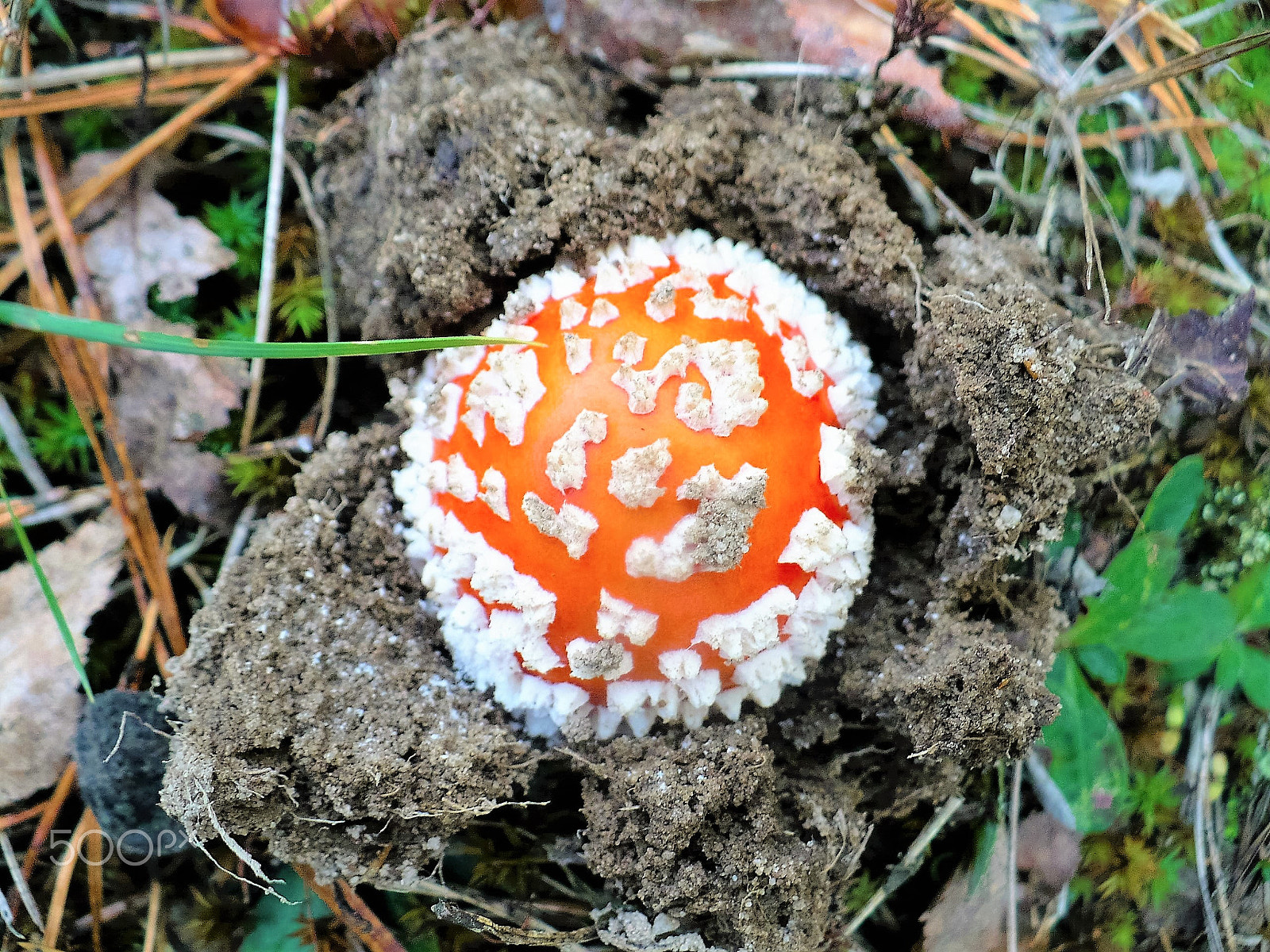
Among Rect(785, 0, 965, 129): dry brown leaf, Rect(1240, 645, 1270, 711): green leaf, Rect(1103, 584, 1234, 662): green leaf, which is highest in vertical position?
Rect(785, 0, 965, 129): dry brown leaf

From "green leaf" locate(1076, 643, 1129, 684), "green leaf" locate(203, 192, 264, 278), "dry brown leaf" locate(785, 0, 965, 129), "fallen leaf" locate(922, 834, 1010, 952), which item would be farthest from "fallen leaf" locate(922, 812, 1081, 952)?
"green leaf" locate(203, 192, 264, 278)

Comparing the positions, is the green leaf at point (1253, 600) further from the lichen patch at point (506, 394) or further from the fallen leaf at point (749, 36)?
the lichen patch at point (506, 394)

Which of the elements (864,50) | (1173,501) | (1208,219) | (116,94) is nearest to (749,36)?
(864,50)

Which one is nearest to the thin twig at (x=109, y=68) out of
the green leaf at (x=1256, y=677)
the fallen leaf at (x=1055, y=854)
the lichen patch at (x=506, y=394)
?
the lichen patch at (x=506, y=394)

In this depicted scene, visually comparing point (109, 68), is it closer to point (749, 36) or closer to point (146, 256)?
point (146, 256)

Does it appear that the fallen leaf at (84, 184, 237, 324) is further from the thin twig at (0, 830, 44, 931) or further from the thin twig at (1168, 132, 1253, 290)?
the thin twig at (1168, 132, 1253, 290)

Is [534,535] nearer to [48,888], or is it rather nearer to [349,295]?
[349,295]
